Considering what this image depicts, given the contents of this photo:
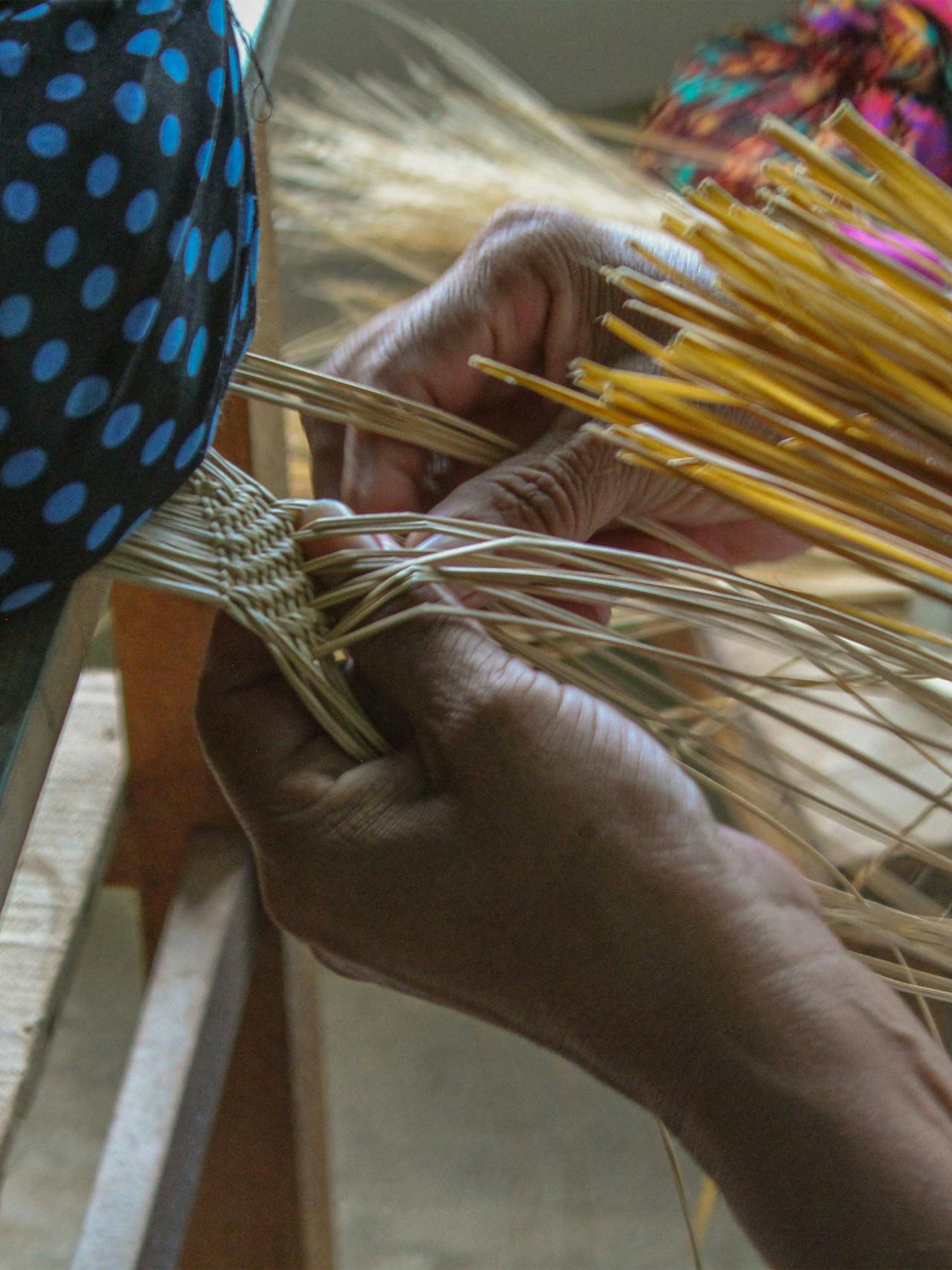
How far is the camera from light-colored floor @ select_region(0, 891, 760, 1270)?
4.91ft

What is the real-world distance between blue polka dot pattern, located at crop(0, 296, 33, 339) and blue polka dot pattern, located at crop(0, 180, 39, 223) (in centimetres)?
2

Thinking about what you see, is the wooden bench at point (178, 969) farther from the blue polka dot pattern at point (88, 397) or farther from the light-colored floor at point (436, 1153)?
the light-colored floor at point (436, 1153)

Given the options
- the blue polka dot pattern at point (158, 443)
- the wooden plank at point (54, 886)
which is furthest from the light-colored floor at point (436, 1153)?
the blue polka dot pattern at point (158, 443)

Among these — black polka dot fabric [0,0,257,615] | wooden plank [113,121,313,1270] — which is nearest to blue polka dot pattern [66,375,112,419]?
black polka dot fabric [0,0,257,615]

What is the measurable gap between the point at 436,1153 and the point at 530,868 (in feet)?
3.99

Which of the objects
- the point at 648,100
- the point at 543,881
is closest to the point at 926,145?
the point at 648,100

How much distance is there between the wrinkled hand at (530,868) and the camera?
19.2 inches

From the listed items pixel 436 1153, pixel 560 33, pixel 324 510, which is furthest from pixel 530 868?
pixel 560 33

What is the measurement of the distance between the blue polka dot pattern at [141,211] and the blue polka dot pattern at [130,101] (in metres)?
0.02

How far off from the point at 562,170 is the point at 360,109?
0.37 m

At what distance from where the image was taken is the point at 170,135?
41 centimetres

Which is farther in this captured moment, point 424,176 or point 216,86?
point 424,176

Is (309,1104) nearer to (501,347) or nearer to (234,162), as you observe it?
(501,347)

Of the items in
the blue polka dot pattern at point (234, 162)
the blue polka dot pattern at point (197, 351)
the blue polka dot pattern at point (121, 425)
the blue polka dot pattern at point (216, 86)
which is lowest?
the blue polka dot pattern at point (121, 425)
